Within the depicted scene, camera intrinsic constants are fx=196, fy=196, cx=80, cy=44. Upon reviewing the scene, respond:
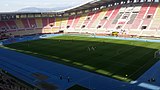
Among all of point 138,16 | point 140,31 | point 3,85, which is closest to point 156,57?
point 3,85

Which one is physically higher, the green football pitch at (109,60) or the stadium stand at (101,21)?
the stadium stand at (101,21)

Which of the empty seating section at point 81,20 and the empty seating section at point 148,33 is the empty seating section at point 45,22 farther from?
the empty seating section at point 148,33

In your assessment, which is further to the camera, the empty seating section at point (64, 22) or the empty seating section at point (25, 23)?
the empty seating section at point (64, 22)

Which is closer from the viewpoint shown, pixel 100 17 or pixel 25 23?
pixel 100 17

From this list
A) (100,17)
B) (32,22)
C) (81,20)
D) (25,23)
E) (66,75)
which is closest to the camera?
(66,75)

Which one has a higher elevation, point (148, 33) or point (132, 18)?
point (132, 18)

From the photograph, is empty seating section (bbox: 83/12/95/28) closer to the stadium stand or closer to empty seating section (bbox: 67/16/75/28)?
the stadium stand

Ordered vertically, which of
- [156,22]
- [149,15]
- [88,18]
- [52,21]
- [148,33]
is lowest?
[148,33]

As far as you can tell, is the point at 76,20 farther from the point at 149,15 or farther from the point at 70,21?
the point at 149,15

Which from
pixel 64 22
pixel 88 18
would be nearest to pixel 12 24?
pixel 64 22

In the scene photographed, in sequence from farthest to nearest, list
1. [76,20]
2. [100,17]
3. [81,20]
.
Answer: [76,20]
[81,20]
[100,17]

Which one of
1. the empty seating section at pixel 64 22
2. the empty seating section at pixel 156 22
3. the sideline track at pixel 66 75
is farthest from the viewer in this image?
the empty seating section at pixel 64 22

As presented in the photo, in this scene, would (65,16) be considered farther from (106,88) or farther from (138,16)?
(106,88)

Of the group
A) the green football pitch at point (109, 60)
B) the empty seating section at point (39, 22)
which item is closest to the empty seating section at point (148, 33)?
the green football pitch at point (109, 60)
